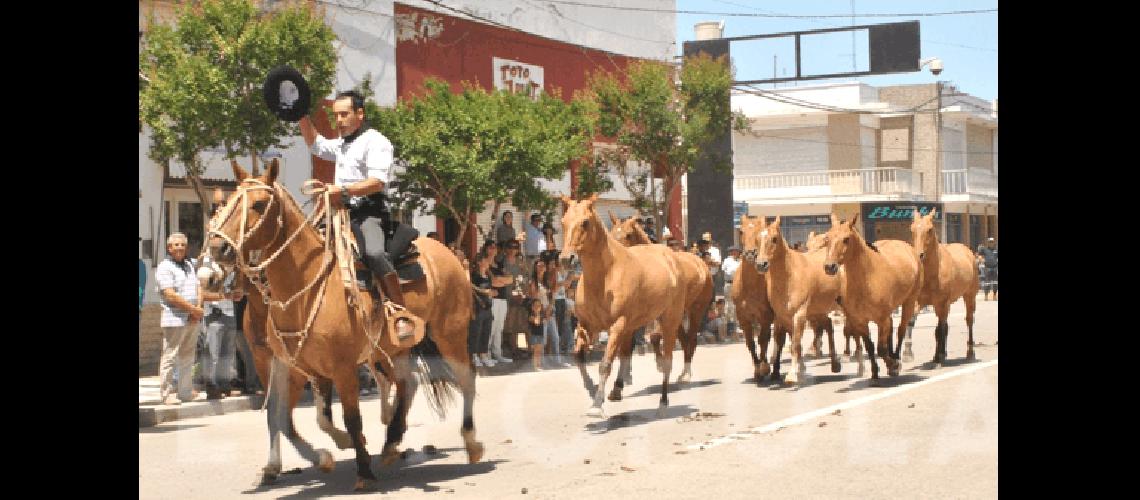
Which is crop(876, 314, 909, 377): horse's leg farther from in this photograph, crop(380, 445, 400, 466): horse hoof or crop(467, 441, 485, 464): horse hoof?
crop(380, 445, 400, 466): horse hoof

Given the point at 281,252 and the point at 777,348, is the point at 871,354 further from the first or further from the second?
the point at 281,252

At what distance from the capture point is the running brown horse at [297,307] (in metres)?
8.21

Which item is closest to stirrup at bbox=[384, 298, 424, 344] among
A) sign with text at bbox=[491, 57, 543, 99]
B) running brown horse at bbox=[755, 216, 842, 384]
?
running brown horse at bbox=[755, 216, 842, 384]

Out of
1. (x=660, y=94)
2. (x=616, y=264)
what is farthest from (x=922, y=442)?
(x=660, y=94)

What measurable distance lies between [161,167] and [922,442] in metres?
14.4

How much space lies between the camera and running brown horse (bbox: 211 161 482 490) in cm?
821

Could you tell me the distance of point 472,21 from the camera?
30.1 m

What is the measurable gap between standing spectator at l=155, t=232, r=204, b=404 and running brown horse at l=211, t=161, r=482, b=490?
566 centimetres

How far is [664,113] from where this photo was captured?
3014 cm

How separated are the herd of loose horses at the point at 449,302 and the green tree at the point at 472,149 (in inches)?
261

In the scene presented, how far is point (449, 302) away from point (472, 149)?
12.8 meters

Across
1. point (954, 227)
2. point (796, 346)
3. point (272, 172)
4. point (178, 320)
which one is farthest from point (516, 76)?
point (954, 227)

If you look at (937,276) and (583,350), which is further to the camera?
(937,276)
